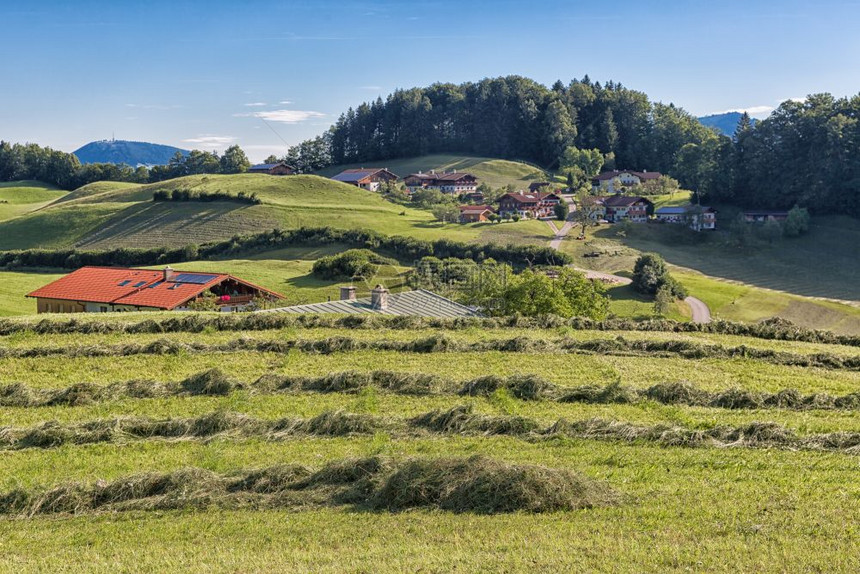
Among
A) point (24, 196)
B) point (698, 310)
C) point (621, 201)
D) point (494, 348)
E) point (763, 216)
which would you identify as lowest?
point (698, 310)

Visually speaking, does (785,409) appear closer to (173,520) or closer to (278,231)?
(173,520)

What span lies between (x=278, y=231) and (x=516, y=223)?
3377 centimetres

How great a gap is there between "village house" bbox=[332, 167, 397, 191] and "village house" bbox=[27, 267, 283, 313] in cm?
9640

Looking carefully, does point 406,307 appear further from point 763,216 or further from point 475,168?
point 475,168

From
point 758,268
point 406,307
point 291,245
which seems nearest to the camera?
point 406,307

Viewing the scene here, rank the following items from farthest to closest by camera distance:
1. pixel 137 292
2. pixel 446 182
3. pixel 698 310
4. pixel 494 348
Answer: pixel 446 182 < pixel 698 310 < pixel 137 292 < pixel 494 348

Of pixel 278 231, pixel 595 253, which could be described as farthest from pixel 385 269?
pixel 595 253

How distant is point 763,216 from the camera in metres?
114

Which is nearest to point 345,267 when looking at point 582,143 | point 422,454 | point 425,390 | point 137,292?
Answer: point 137,292

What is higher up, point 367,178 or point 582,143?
point 582,143

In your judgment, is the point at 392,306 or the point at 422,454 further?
the point at 392,306

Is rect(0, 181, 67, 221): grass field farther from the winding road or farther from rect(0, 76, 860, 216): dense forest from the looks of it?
the winding road

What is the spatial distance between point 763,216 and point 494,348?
10069 cm

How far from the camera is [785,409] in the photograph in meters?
19.4
